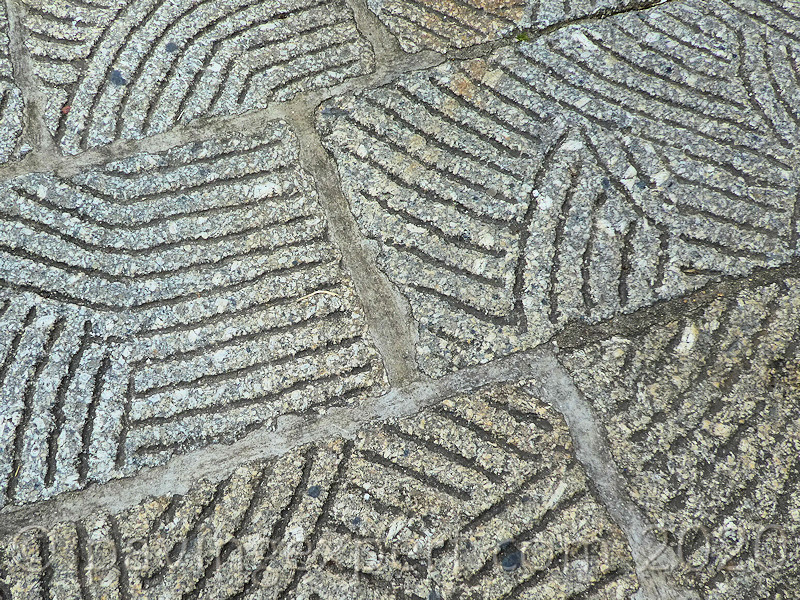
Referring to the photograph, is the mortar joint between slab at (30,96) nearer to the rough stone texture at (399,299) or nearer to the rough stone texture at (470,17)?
the rough stone texture at (399,299)

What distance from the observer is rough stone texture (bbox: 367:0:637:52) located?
220 centimetres

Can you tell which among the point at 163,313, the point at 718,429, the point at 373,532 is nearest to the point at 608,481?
the point at 718,429

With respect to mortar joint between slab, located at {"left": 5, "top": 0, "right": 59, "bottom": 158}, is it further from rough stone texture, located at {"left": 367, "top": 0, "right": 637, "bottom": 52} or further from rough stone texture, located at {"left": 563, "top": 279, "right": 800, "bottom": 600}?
rough stone texture, located at {"left": 563, "top": 279, "right": 800, "bottom": 600}

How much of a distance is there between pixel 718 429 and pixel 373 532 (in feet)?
3.15

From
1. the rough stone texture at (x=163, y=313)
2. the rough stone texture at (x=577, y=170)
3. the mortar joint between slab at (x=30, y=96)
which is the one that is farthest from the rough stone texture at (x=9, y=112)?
the rough stone texture at (x=577, y=170)


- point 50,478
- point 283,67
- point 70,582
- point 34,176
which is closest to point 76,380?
point 50,478

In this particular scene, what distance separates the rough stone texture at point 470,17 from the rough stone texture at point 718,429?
3.77ft

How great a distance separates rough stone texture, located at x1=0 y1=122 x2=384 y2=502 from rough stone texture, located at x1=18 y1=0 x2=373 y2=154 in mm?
161

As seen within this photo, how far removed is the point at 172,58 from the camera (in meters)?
2.11

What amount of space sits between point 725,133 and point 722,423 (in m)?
0.93

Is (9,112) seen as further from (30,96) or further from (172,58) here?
(172,58)

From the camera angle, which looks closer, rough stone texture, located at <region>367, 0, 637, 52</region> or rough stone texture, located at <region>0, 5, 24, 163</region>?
rough stone texture, located at <region>0, 5, 24, 163</region>

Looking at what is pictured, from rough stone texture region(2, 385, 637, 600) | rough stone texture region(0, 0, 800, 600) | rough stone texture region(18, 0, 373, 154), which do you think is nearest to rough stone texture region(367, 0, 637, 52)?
rough stone texture region(0, 0, 800, 600)

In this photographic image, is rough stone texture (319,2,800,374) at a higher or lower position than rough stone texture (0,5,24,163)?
lower
